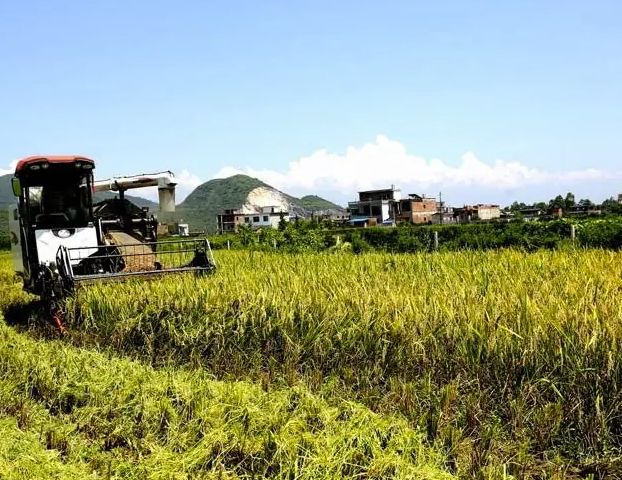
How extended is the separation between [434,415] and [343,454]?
820 mm

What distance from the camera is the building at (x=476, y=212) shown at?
86150 mm

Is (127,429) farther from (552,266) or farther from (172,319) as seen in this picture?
(552,266)

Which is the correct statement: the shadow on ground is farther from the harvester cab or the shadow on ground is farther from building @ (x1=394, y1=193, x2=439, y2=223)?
building @ (x1=394, y1=193, x2=439, y2=223)

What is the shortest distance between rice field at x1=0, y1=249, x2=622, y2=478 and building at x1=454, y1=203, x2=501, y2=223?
80.5 metres

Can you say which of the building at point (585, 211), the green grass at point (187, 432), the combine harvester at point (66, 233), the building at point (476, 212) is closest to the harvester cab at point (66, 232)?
the combine harvester at point (66, 233)

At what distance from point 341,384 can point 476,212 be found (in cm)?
8597

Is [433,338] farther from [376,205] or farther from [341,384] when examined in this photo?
[376,205]

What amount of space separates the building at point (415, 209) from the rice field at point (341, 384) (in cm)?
7943

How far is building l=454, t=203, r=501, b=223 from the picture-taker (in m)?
86.2

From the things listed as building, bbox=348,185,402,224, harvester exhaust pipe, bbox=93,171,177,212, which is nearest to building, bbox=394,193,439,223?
building, bbox=348,185,402,224

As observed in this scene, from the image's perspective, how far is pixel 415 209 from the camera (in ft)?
280

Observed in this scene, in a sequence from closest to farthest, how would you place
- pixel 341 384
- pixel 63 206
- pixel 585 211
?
pixel 341 384 → pixel 63 206 → pixel 585 211

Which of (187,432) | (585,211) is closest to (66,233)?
(187,432)

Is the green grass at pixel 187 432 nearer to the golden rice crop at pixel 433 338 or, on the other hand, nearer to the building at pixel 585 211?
the golden rice crop at pixel 433 338
